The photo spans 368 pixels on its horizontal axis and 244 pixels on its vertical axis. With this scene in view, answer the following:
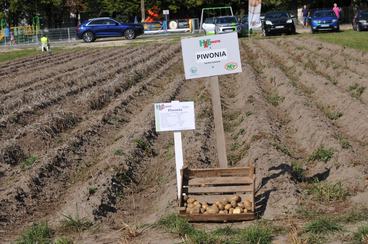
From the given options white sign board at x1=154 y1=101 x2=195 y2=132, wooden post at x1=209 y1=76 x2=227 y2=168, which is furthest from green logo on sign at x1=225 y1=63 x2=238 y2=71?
white sign board at x1=154 y1=101 x2=195 y2=132

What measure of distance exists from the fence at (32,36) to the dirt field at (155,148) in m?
34.8

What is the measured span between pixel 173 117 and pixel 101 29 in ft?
129

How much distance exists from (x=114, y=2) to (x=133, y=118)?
57.0 m

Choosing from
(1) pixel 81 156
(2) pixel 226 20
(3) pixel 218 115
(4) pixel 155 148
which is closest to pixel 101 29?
(2) pixel 226 20

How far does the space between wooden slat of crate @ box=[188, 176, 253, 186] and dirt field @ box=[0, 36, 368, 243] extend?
332mm

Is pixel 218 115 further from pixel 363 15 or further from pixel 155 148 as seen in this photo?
pixel 363 15

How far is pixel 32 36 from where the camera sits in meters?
54.4

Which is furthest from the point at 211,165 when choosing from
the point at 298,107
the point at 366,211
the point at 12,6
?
the point at 12,6

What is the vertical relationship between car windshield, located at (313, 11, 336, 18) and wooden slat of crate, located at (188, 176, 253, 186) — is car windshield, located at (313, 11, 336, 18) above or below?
above

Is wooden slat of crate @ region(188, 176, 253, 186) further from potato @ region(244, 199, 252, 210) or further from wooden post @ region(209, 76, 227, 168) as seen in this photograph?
wooden post @ region(209, 76, 227, 168)

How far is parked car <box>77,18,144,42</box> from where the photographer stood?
46312 mm

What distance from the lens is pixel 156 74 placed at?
21641mm

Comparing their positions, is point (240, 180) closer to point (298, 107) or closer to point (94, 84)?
point (298, 107)

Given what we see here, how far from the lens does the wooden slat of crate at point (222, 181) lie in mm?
7781
